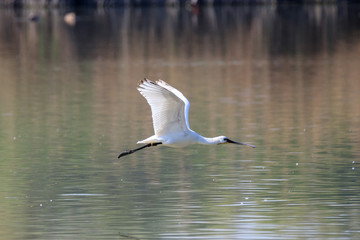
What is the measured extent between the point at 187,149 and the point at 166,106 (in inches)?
184

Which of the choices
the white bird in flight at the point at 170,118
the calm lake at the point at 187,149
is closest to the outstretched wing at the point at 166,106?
the white bird in flight at the point at 170,118

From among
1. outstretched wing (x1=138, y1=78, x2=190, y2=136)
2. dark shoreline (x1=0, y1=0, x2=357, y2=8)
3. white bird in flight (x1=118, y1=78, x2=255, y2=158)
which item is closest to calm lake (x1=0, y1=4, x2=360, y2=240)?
white bird in flight (x1=118, y1=78, x2=255, y2=158)

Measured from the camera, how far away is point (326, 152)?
2095 centimetres

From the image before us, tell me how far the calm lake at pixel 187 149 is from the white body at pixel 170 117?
75 centimetres

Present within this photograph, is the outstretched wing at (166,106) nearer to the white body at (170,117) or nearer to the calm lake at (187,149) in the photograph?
the white body at (170,117)

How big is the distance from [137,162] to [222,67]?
21920 millimetres

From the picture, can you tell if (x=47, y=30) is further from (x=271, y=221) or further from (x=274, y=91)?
(x=271, y=221)

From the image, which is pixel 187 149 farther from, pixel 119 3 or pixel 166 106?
pixel 119 3

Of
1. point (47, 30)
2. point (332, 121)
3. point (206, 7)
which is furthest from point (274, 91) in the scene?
point (206, 7)

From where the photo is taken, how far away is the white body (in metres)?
16.6

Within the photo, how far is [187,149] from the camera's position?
851 inches

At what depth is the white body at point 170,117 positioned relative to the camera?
1664 centimetres

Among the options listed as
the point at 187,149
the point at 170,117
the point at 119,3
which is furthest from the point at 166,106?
the point at 119,3

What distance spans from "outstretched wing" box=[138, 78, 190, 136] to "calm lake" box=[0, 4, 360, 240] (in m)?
0.97
